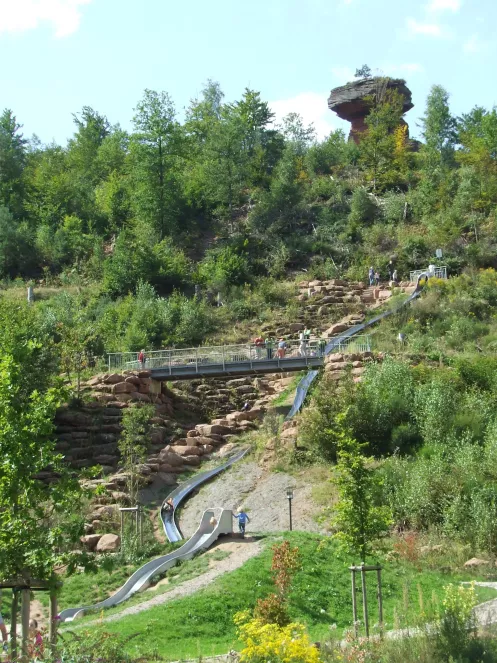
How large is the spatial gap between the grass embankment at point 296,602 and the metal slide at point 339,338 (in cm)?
1200

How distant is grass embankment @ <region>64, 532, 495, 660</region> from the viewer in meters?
17.2

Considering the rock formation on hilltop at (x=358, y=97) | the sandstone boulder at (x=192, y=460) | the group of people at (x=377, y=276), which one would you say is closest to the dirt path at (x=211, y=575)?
the sandstone boulder at (x=192, y=460)

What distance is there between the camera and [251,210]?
2379 inches

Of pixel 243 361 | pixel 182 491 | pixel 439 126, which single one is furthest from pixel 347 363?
pixel 439 126

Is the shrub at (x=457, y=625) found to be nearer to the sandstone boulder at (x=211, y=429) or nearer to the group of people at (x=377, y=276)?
the sandstone boulder at (x=211, y=429)

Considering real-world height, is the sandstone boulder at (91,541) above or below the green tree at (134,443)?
below

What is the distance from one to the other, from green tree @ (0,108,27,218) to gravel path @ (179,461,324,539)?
123 feet

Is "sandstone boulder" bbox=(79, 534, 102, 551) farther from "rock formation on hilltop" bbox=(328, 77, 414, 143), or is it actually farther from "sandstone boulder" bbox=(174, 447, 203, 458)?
"rock formation on hilltop" bbox=(328, 77, 414, 143)

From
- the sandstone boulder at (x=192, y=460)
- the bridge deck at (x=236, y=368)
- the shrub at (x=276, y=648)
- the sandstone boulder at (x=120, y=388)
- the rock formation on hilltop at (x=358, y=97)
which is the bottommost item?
the sandstone boulder at (x=192, y=460)

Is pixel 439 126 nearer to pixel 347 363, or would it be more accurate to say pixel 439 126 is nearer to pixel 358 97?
pixel 358 97

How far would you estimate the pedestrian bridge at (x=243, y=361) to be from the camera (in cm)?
3638

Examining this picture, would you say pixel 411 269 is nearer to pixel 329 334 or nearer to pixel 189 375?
pixel 329 334

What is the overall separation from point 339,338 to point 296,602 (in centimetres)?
1954

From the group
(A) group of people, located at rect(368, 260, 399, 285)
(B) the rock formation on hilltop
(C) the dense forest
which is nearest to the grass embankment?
(C) the dense forest
